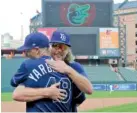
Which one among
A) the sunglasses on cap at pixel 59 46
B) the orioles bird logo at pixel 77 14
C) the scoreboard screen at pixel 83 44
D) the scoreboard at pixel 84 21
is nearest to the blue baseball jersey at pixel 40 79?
the sunglasses on cap at pixel 59 46

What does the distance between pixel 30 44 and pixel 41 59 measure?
0.39 ft

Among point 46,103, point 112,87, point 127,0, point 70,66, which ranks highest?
point 127,0

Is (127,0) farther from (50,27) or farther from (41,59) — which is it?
(41,59)

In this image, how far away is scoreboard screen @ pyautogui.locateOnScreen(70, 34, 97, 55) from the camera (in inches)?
1495

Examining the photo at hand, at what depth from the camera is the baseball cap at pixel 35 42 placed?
2764 mm

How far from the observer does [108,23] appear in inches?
1570

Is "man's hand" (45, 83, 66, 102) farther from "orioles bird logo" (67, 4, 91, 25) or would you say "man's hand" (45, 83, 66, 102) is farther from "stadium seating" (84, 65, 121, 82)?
"stadium seating" (84, 65, 121, 82)

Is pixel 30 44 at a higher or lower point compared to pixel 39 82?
higher

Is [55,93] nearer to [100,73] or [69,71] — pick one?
[69,71]

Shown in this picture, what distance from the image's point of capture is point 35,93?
2.69 metres

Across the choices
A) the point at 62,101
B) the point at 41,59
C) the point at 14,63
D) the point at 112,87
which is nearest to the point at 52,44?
the point at 41,59

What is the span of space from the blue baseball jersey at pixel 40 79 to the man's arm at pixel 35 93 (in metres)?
0.04

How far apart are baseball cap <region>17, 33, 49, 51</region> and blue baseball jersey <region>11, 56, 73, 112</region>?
0.27 ft

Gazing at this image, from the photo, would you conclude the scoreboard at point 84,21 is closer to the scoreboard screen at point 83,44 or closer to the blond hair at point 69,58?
the scoreboard screen at point 83,44
